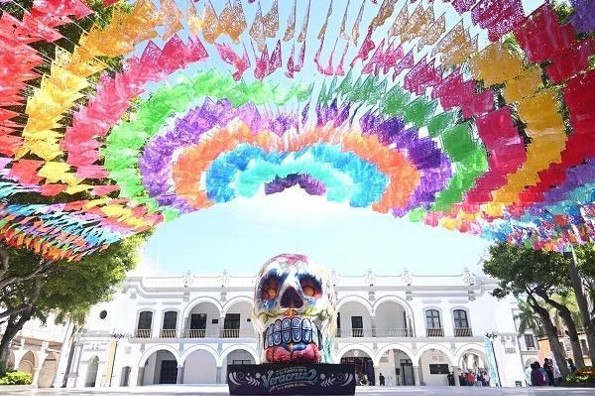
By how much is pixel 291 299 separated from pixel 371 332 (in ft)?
66.3

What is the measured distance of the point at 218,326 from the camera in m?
29.3

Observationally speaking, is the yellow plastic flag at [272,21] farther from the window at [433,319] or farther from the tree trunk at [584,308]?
the window at [433,319]

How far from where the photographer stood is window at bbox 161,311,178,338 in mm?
27578

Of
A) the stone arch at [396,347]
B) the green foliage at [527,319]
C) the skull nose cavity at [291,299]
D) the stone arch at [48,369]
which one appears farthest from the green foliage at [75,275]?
the green foliage at [527,319]

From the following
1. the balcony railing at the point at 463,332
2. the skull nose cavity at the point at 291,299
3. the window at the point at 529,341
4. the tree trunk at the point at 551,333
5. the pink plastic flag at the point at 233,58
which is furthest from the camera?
the window at the point at 529,341

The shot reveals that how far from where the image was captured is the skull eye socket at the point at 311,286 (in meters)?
9.52

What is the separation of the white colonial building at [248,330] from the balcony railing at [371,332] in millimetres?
66

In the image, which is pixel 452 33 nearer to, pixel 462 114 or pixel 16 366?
pixel 462 114

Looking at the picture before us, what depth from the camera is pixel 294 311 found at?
9188 millimetres

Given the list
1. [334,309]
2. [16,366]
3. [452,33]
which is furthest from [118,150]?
[16,366]

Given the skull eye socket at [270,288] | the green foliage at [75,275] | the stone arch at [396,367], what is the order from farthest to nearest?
the stone arch at [396,367]
the green foliage at [75,275]
the skull eye socket at [270,288]

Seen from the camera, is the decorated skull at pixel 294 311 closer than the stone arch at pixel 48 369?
Yes

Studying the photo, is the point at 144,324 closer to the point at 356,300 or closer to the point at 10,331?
the point at 10,331

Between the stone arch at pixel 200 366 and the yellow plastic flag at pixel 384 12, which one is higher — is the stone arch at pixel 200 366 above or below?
below
